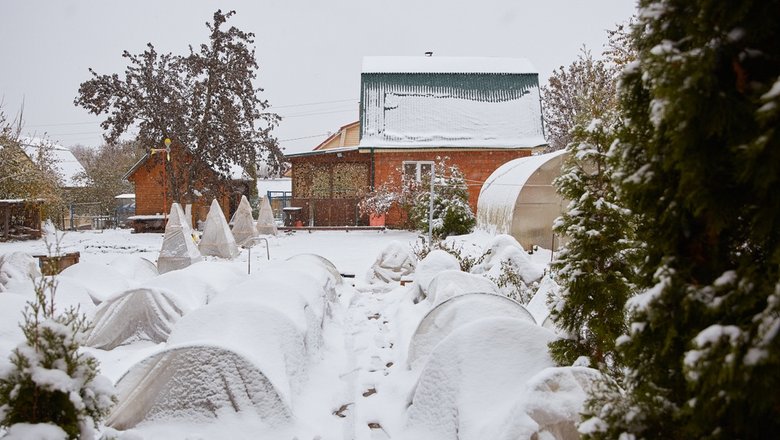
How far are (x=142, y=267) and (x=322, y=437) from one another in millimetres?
7732

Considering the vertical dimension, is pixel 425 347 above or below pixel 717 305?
below

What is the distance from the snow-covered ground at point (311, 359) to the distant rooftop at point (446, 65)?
18524mm

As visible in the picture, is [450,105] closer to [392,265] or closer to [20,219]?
[392,265]

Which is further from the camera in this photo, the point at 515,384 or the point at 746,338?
the point at 515,384

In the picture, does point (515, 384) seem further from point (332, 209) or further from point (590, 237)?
point (332, 209)

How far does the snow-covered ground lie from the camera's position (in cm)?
386

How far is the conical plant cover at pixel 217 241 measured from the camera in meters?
15.4

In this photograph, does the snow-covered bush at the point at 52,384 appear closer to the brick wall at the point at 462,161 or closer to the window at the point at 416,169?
the window at the point at 416,169

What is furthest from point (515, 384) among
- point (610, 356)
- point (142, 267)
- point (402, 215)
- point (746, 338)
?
point (402, 215)

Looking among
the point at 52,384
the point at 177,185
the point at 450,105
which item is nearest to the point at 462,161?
the point at 450,105

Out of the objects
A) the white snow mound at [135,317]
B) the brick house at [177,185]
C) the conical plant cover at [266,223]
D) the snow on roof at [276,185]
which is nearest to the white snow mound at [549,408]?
the white snow mound at [135,317]

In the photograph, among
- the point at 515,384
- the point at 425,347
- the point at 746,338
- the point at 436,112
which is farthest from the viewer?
the point at 436,112

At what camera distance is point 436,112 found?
2438cm

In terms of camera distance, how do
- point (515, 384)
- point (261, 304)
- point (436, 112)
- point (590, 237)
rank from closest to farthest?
point (515, 384)
point (590, 237)
point (261, 304)
point (436, 112)
